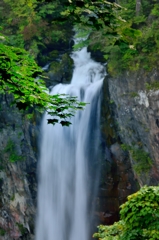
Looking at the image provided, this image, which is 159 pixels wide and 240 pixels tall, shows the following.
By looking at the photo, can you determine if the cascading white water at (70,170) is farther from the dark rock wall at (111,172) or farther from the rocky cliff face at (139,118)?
the rocky cliff face at (139,118)

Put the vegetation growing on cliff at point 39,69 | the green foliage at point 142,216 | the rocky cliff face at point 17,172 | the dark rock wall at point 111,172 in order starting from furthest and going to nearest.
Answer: the rocky cliff face at point 17,172 → the dark rock wall at point 111,172 → the green foliage at point 142,216 → the vegetation growing on cliff at point 39,69

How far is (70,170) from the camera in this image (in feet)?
49.2

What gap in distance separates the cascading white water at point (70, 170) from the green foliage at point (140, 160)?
2.85m

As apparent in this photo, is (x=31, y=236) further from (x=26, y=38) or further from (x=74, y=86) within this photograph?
(x=26, y=38)

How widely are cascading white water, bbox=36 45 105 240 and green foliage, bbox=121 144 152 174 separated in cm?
285

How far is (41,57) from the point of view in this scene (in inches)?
687

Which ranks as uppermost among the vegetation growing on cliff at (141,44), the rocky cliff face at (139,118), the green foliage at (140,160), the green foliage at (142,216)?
the vegetation growing on cliff at (141,44)

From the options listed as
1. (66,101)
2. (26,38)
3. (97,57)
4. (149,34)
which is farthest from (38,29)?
(66,101)

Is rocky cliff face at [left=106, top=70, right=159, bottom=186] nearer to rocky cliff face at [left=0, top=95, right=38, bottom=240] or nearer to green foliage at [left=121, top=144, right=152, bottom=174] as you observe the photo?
green foliage at [left=121, top=144, right=152, bottom=174]

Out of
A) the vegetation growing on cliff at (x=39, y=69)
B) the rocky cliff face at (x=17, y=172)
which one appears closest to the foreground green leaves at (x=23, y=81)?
the vegetation growing on cliff at (x=39, y=69)

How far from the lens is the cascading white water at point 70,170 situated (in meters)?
14.5

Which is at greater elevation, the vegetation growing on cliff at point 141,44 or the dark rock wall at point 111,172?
the vegetation growing on cliff at point 141,44

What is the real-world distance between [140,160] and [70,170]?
443cm

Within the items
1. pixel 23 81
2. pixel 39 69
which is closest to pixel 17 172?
pixel 39 69
